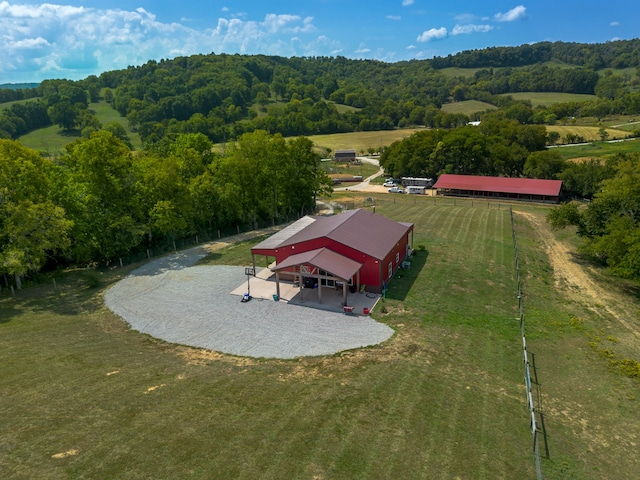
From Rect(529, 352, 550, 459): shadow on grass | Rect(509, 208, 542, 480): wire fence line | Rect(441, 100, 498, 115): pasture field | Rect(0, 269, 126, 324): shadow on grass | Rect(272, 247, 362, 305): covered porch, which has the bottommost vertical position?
Rect(529, 352, 550, 459): shadow on grass

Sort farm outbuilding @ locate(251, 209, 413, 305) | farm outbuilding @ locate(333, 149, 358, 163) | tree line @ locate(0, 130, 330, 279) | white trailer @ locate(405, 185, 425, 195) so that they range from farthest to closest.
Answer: farm outbuilding @ locate(333, 149, 358, 163), white trailer @ locate(405, 185, 425, 195), tree line @ locate(0, 130, 330, 279), farm outbuilding @ locate(251, 209, 413, 305)

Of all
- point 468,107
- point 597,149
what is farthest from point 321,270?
A: point 468,107

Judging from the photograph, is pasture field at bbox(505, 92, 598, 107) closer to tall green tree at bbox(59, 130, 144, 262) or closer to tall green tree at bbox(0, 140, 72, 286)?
tall green tree at bbox(59, 130, 144, 262)

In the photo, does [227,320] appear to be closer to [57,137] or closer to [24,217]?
[24,217]

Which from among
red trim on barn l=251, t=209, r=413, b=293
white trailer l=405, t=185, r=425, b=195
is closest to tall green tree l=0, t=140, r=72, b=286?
red trim on barn l=251, t=209, r=413, b=293

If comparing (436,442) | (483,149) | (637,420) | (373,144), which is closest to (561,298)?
(637,420)

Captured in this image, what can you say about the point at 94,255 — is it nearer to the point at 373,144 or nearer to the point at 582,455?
the point at 582,455
